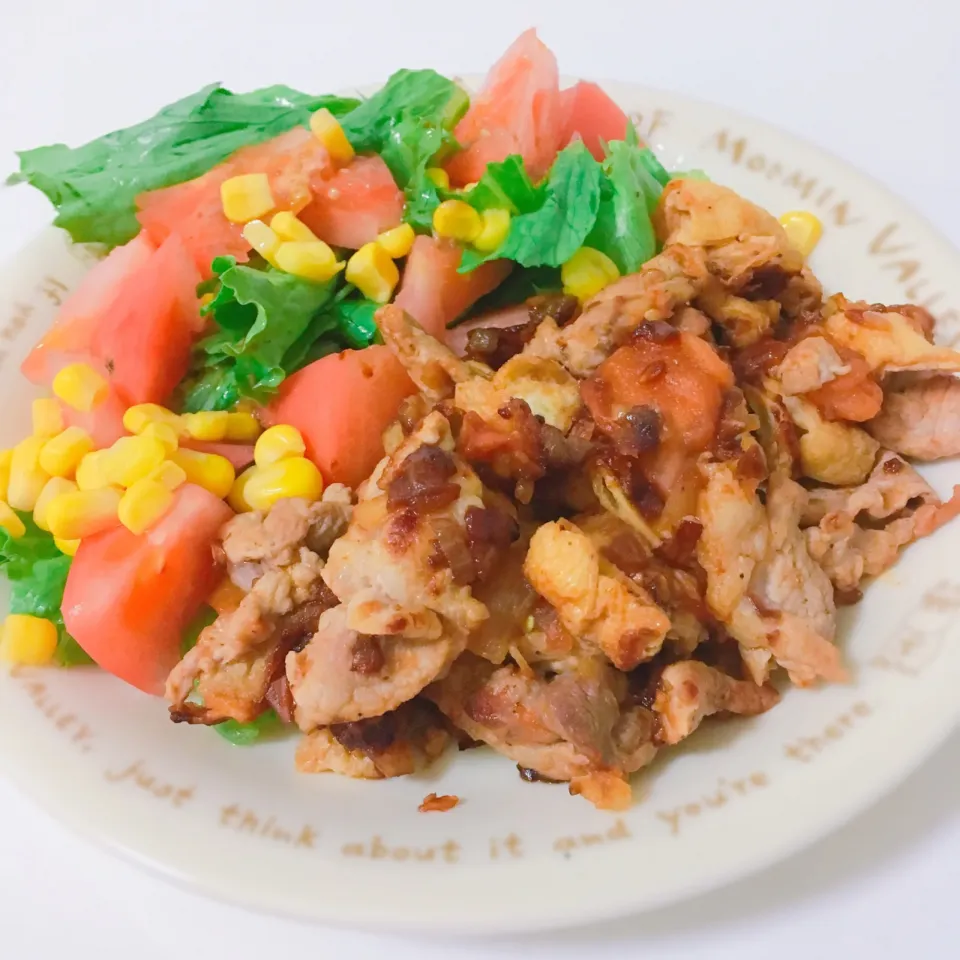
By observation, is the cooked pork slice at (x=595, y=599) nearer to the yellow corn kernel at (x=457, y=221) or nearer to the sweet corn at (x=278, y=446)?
the sweet corn at (x=278, y=446)

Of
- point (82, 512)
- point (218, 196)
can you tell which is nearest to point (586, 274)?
point (218, 196)

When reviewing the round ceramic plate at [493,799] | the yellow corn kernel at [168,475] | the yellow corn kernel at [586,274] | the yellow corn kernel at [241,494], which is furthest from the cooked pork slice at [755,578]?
the yellow corn kernel at [168,475]

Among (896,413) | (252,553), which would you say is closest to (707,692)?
(896,413)

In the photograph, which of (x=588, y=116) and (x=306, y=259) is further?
(x=588, y=116)

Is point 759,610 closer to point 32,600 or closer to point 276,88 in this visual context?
point 32,600

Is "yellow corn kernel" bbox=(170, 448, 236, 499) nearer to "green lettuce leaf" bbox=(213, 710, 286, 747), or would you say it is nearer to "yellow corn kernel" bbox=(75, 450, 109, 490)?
"yellow corn kernel" bbox=(75, 450, 109, 490)

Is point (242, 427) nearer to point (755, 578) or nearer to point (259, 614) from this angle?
point (259, 614)

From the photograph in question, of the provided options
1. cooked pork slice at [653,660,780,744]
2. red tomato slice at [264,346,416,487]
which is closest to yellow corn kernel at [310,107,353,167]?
red tomato slice at [264,346,416,487]

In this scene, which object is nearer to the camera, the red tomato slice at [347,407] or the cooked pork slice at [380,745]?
the cooked pork slice at [380,745]
